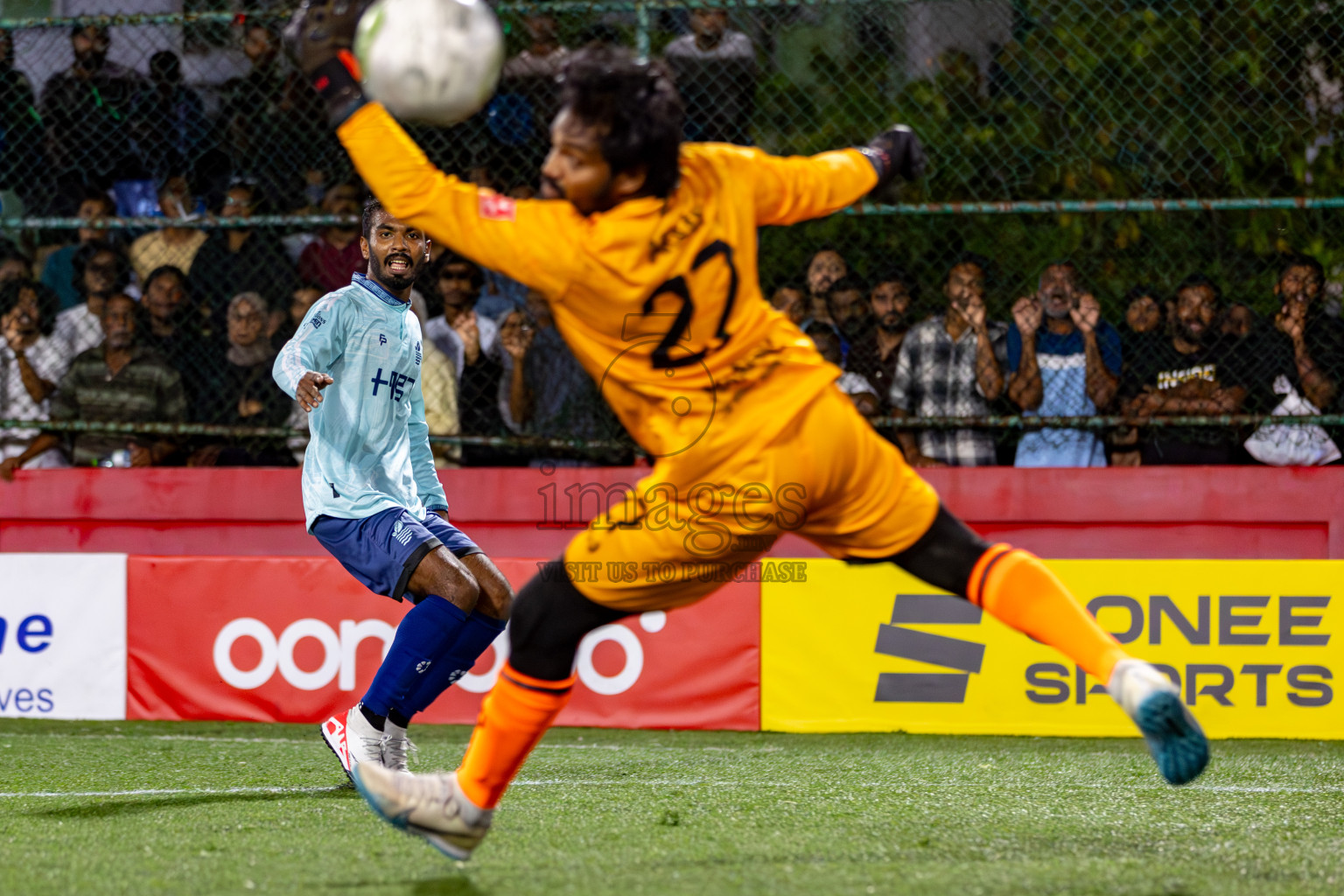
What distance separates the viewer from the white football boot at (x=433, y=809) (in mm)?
3359

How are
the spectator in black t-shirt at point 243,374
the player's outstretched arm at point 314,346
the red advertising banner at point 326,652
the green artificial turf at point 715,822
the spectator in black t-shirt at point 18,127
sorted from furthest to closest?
1. the spectator in black t-shirt at point 18,127
2. the spectator in black t-shirt at point 243,374
3. the red advertising banner at point 326,652
4. the player's outstretched arm at point 314,346
5. the green artificial turf at point 715,822

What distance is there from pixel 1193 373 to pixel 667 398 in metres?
5.02

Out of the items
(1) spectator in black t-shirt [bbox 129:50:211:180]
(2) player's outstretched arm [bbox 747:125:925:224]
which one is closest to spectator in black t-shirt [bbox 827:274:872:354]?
(1) spectator in black t-shirt [bbox 129:50:211:180]

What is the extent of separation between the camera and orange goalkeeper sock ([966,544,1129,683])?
3285 millimetres

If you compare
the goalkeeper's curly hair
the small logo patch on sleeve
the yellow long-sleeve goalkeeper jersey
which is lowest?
the yellow long-sleeve goalkeeper jersey

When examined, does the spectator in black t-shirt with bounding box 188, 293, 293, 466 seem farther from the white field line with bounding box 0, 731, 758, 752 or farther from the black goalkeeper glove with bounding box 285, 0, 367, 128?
the black goalkeeper glove with bounding box 285, 0, 367, 128

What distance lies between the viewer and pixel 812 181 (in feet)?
11.0

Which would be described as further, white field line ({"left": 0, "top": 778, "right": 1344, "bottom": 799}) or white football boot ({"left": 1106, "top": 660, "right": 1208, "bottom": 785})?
white field line ({"left": 0, "top": 778, "right": 1344, "bottom": 799})

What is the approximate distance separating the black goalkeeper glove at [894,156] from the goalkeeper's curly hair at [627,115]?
0.60 meters

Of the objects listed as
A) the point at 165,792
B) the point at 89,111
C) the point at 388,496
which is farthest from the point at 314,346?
the point at 89,111

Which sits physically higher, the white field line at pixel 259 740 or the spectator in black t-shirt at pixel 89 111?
the spectator in black t-shirt at pixel 89 111

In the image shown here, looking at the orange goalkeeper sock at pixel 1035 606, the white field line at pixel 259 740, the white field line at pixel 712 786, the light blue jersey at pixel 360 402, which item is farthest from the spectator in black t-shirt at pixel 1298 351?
the orange goalkeeper sock at pixel 1035 606

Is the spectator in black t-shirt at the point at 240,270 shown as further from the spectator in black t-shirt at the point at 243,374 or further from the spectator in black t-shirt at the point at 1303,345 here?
the spectator in black t-shirt at the point at 1303,345

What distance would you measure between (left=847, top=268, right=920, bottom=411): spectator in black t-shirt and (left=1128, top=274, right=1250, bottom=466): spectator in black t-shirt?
1.21 m
